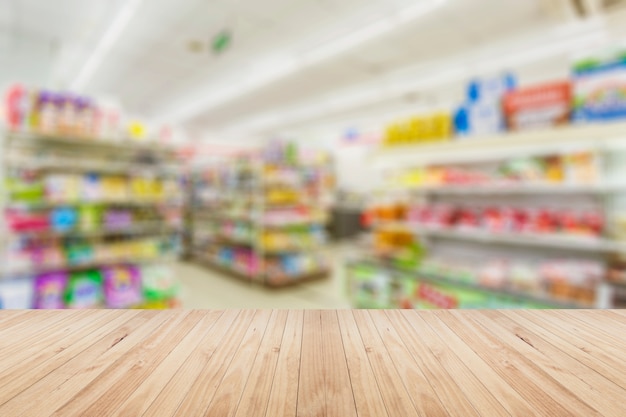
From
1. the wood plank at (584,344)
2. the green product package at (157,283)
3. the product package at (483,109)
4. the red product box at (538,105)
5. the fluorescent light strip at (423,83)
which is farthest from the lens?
the fluorescent light strip at (423,83)

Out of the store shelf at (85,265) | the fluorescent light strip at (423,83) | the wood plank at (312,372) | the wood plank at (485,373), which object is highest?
the fluorescent light strip at (423,83)

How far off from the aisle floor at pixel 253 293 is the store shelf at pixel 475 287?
724 mm

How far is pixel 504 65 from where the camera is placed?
6238mm

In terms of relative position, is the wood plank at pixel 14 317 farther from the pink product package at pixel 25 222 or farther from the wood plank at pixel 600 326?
the pink product package at pixel 25 222

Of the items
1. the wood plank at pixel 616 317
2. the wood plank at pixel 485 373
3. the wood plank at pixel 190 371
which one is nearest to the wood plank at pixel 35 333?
the wood plank at pixel 190 371

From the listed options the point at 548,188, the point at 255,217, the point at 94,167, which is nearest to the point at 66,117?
the point at 94,167

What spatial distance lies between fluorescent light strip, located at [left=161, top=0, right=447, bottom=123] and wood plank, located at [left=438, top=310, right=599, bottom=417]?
15.2ft

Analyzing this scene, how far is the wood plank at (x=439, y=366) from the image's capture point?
64 cm

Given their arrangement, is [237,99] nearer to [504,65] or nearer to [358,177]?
[358,177]

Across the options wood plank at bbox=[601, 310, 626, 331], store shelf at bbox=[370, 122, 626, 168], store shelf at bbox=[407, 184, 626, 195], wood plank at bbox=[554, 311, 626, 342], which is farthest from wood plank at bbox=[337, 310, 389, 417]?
store shelf at bbox=[407, 184, 626, 195]

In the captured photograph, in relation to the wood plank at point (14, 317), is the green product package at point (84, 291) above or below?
below

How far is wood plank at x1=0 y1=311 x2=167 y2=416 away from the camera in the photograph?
0.63m

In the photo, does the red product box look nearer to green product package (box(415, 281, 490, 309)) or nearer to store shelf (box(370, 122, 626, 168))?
store shelf (box(370, 122, 626, 168))

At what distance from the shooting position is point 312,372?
746 millimetres
